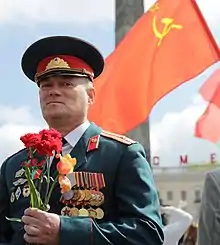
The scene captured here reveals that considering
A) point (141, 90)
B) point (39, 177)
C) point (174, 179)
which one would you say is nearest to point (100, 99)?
point (141, 90)

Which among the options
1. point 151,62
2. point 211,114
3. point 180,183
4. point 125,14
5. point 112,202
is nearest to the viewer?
point 112,202

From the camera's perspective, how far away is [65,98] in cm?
261

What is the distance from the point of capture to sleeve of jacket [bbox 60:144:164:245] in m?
2.40

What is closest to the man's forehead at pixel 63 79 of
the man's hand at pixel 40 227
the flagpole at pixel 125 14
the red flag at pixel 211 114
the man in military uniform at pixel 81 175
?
the man in military uniform at pixel 81 175

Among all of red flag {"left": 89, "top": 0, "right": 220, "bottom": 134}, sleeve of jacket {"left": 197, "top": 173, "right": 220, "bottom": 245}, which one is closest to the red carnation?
sleeve of jacket {"left": 197, "top": 173, "right": 220, "bottom": 245}

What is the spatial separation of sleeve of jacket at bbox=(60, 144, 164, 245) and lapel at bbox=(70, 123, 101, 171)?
0.16 meters

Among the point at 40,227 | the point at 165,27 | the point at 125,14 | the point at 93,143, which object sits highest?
the point at 125,14

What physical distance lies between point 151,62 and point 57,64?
4.27 meters

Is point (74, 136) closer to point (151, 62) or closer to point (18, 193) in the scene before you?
point (18, 193)

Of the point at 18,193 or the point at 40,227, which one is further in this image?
the point at 18,193

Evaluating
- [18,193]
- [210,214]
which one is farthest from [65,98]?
[210,214]

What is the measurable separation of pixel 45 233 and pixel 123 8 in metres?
5.58

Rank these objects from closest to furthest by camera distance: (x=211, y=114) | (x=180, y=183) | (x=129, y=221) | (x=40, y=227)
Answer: (x=40, y=227)
(x=129, y=221)
(x=211, y=114)
(x=180, y=183)

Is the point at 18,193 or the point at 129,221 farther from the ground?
the point at 18,193
